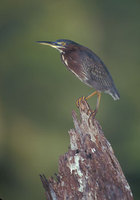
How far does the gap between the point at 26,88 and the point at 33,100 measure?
1.48 ft

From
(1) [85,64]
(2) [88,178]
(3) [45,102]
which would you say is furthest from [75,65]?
(3) [45,102]

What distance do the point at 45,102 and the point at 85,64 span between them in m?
8.09

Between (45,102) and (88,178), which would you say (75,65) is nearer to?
(88,178)

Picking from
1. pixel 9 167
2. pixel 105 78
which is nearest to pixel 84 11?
pixel 9 167

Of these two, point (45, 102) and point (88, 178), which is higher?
point (88, 178)

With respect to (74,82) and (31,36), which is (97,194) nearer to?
(74,82)

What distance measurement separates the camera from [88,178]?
11.7ft

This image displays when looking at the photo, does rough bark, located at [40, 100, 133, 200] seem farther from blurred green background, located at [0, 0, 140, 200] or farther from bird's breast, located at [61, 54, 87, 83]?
blurred green background, located at [0, 0, 140, 200]

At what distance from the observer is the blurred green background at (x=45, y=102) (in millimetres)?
12641

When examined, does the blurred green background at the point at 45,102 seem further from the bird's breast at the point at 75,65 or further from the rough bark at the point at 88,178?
the rough bark at the point at 88,178

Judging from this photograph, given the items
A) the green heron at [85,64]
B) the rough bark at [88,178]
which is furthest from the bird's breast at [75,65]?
the rough bark at [88,178]

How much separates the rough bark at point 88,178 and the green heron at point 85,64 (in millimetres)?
1395

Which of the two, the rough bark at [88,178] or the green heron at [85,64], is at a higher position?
the green heron at [85,64]

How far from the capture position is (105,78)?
5215 millimetres
